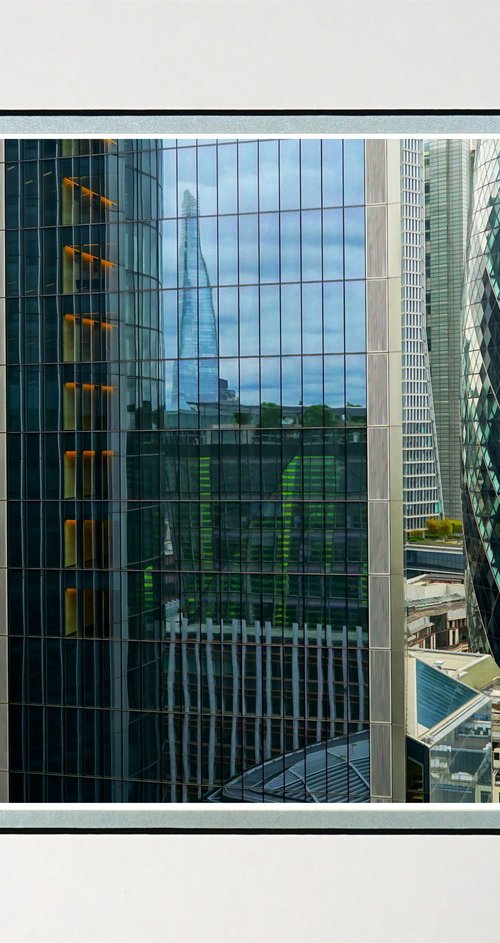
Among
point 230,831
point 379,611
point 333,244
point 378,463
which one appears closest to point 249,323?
point 333,244

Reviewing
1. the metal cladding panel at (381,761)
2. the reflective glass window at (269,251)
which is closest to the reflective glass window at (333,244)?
the reflective glass window at (269,251)

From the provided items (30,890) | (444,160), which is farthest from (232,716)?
(30,890)

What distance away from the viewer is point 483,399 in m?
7.68

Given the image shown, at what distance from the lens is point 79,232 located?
18.2 feet

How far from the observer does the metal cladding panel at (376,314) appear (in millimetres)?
6410

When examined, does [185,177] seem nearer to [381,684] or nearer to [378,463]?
[378,463]

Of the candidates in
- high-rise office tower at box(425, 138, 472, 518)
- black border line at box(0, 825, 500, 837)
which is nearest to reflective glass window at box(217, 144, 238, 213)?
high-rise office tower at box(425, 138, 472, 518)

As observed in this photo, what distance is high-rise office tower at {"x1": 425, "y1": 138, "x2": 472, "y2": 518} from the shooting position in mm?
6066

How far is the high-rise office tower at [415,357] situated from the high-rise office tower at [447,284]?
17 cm

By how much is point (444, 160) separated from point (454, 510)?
3715 millimetres

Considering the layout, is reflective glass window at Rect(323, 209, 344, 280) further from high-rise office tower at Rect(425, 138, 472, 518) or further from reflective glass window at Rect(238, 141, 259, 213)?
high-rise office tower at Rect(425, 138, 472, 518)

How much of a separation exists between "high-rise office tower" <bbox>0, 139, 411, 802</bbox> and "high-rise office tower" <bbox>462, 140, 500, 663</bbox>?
116cm

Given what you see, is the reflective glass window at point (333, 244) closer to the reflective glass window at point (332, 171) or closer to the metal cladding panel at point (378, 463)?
the reflective glass window at point (332, 171)
